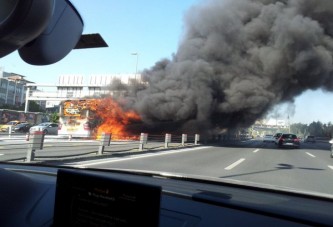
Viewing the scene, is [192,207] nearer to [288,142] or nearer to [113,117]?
[288,142]

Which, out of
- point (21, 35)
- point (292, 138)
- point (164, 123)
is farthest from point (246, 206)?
point (164, 123)

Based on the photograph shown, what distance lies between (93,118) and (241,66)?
652 inches

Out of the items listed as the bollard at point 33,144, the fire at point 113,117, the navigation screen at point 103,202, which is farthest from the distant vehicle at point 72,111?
the navigation screen at point 103,202

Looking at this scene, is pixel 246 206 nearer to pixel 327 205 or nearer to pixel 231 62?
pixel 327 205

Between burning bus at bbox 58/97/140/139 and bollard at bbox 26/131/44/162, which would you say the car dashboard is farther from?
burning bus at bbox 58/97/140/139

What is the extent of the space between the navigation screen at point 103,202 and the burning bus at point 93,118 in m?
23.9

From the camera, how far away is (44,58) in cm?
152

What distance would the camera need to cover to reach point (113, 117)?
3475 cm

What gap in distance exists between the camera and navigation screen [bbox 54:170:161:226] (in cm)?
124

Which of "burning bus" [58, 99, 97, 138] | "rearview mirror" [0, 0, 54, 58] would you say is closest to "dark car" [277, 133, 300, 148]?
"burning bus" [58, 99, 97, 138]

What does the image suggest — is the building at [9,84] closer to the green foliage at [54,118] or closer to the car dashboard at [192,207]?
A: the car dashboard at [192,207]

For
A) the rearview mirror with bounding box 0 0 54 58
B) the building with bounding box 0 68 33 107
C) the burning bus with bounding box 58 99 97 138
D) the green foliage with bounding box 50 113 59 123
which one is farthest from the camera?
the green foliage with bounding box 50 113 59 123

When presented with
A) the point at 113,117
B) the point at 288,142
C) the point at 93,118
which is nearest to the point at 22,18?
the point at 93,118

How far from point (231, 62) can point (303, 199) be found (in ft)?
124
